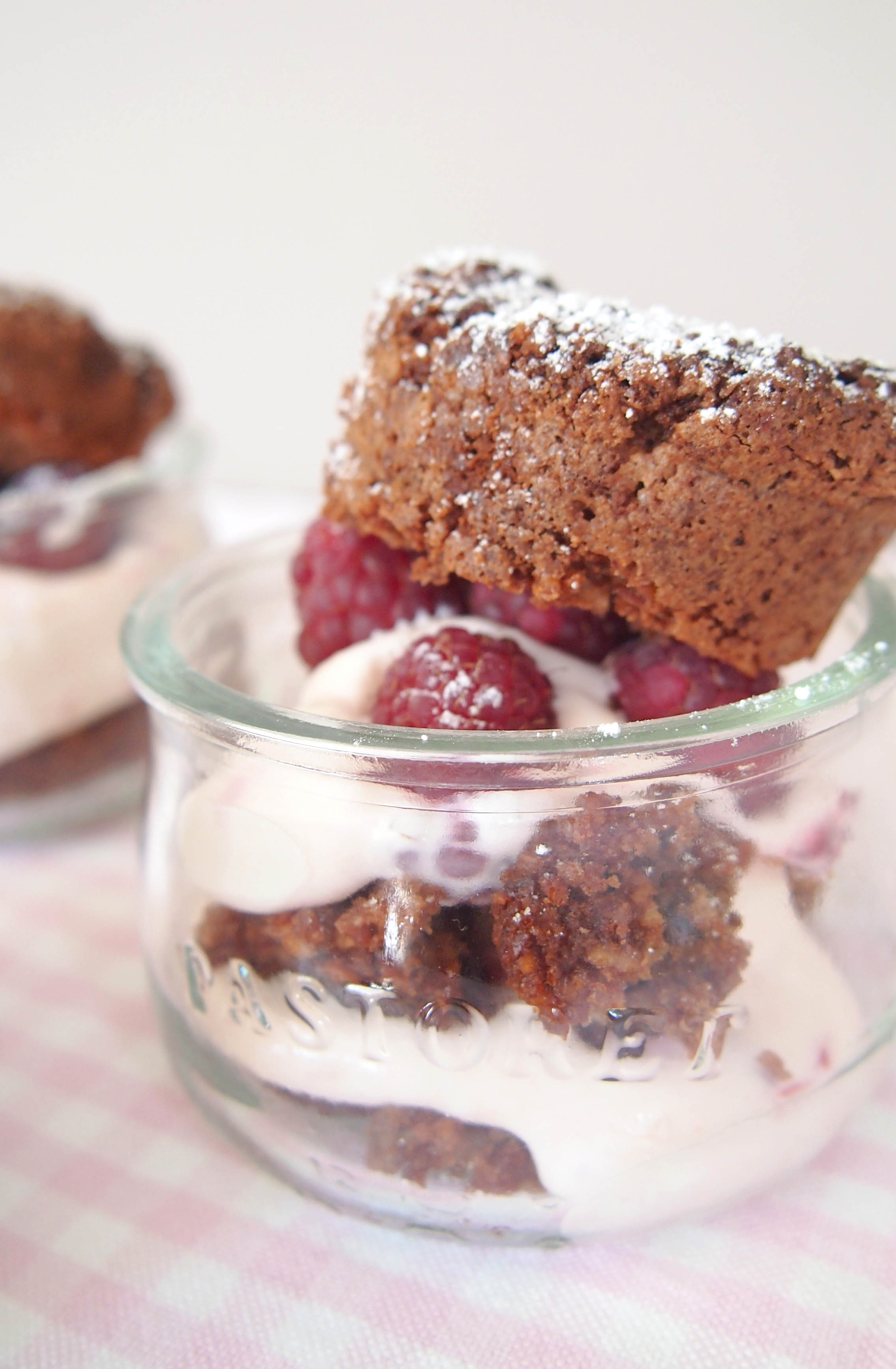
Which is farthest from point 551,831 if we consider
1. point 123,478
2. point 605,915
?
point 123,478

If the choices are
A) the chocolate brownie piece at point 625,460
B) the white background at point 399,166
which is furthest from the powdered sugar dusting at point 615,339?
the white background at point 399,166

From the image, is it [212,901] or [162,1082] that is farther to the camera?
[162,1082]

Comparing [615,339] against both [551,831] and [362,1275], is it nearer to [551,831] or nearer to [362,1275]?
[551,831]

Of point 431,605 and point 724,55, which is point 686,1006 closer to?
point 431,605

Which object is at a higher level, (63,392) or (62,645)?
(63,392)

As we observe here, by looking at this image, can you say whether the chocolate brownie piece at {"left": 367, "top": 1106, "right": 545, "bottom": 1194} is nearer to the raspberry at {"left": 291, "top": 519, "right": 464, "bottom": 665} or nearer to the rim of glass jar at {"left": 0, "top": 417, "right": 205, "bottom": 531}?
the raspberry at {"left": 291, "top": 519, "right": 464, "bottom": 665}

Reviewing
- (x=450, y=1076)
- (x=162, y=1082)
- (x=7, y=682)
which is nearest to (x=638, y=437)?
(x=450, y=1076)

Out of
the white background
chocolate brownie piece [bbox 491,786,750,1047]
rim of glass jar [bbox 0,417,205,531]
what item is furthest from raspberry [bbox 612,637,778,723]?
the white background

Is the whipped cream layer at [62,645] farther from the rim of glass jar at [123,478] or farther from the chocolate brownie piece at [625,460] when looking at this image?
the chocolate brownie piece at [625,460]
